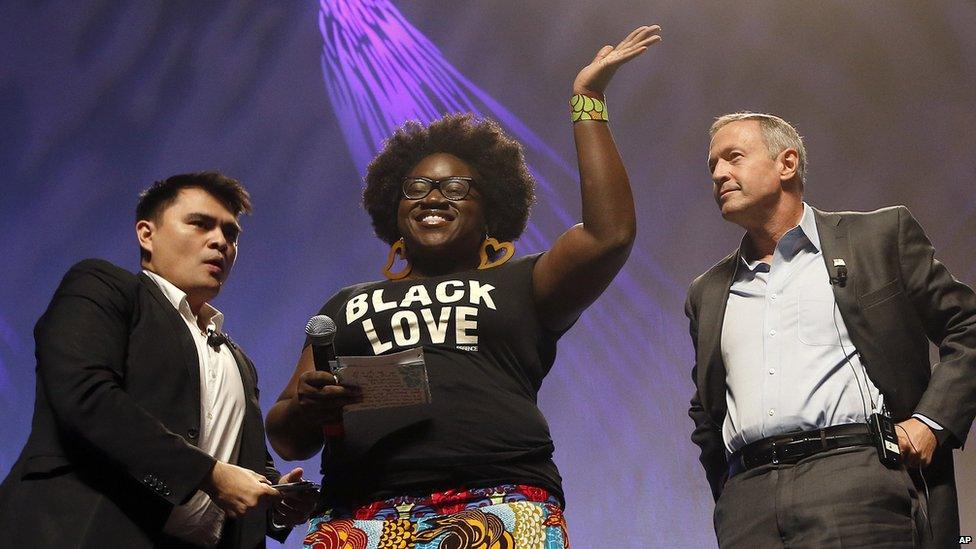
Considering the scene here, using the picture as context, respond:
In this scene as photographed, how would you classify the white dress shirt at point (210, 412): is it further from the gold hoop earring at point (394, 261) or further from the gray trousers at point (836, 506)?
the gray trousers at point (836, 506)

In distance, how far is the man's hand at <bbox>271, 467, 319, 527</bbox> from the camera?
2.52 m

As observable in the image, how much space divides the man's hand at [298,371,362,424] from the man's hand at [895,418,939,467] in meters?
1.28

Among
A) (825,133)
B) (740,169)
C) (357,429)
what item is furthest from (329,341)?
(825,133)

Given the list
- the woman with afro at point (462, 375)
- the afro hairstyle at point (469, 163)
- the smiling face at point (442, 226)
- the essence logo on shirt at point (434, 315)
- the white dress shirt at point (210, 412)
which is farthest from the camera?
the afro hairstyle at point (469, 163)

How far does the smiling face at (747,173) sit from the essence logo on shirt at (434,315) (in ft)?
2.53

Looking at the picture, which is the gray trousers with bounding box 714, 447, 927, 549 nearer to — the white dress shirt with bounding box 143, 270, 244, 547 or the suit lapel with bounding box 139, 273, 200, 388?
the white dress shirt with bounding box 143, 270, 244, 547

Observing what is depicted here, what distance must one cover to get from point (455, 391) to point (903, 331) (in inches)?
44.4

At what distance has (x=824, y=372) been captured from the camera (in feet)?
8.15

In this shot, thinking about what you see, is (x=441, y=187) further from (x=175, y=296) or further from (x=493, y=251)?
(x=175, y=296)

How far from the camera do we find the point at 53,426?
2250 mm

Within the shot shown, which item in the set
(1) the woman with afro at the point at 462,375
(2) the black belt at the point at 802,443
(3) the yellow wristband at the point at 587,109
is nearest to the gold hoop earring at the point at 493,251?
(1) the woman with afro at the point at 462,375

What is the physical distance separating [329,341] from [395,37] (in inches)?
168

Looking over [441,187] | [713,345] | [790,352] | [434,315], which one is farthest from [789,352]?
[441,187]

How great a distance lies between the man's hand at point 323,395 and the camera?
7.24 feet
